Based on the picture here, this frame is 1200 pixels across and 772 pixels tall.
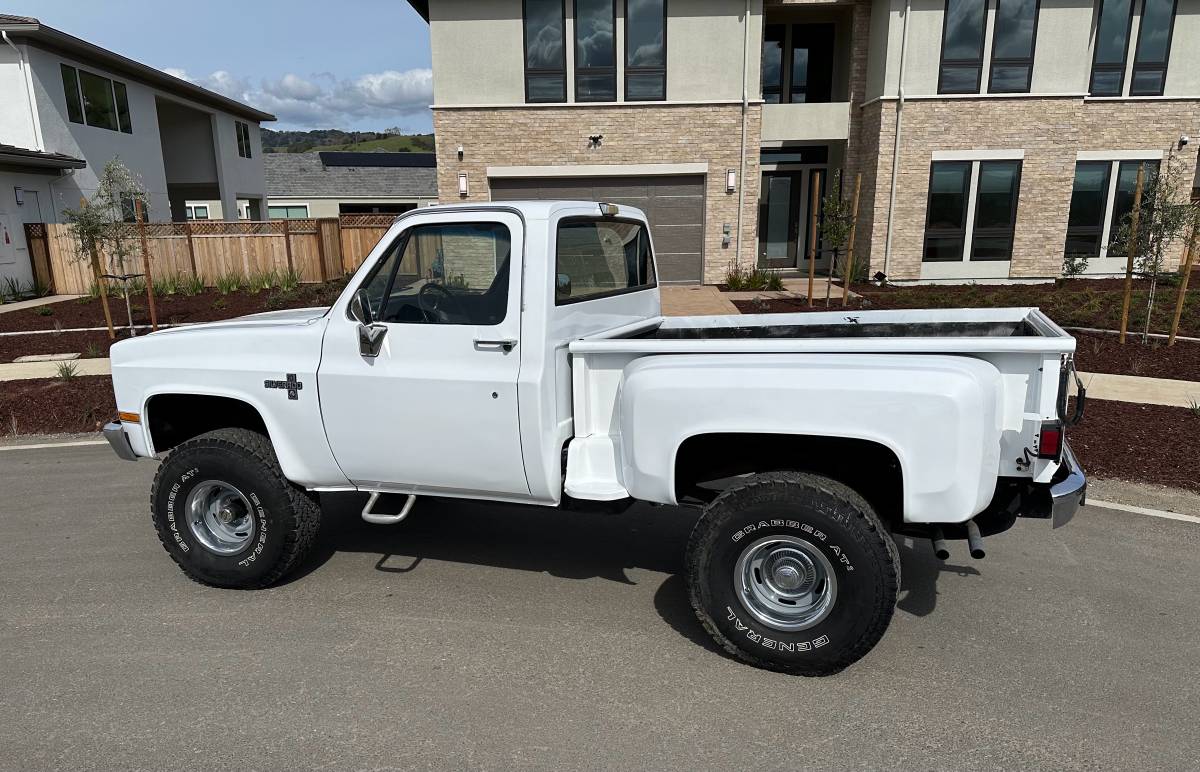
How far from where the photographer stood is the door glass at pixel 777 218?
20.4m

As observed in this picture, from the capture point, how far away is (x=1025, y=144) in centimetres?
1764

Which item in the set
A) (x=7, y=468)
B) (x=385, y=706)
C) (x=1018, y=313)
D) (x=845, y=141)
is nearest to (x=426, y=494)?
(x=385, y=706)

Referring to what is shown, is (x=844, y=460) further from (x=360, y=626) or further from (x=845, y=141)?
(x=845, y=141)

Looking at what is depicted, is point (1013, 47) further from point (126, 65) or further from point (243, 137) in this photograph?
point (243, 137)

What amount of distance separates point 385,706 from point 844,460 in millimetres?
2415

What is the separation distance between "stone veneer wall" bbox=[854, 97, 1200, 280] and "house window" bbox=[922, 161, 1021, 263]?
8.5 inches

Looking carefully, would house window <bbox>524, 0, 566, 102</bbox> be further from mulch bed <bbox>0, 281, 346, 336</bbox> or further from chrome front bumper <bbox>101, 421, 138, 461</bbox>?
chrome front bumper <bbox>101, 421, 138, 461</bbox>

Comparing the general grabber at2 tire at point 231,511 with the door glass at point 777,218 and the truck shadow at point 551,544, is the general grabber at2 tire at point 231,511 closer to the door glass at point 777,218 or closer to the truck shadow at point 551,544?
the truck shadow at point 551,544

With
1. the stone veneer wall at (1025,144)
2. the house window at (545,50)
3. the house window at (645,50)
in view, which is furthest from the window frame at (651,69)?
the stone veneer wall at (1025,144)

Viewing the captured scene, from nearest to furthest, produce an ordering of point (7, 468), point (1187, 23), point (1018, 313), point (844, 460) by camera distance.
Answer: point (844, 460) < point (1018, 313) < point (7, 468) < point (1187, 23)

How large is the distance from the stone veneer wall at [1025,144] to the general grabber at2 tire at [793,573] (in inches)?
635

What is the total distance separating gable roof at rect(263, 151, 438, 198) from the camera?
44625 mm

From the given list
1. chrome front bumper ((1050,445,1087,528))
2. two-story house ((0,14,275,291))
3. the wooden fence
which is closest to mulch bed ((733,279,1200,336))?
chrome front bumper ((1050,445,1087,528))

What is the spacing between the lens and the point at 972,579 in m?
4.69
